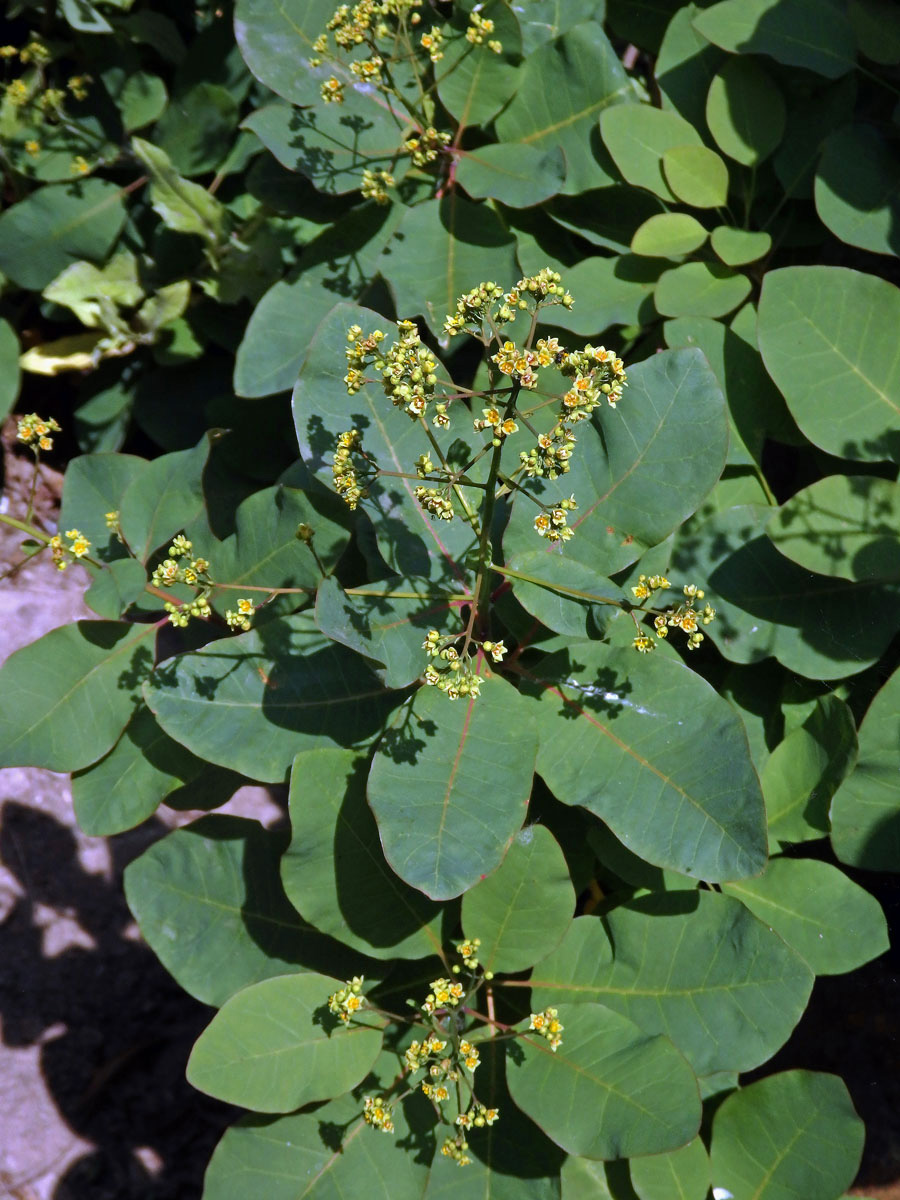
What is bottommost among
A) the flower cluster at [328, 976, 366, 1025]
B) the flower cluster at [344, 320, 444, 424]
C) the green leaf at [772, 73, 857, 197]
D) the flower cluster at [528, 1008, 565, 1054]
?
the flower cluster at [328, 976, 366, 1025]

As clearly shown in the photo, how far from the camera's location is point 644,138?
2.26 meters

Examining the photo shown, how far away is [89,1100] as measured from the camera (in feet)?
9.54

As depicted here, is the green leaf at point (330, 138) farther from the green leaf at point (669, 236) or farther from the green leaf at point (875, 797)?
the green leaf at point (875, 797)

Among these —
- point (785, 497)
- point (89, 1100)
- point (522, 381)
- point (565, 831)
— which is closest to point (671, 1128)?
point (565, 831)

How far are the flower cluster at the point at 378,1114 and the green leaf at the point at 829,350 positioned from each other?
1.50m

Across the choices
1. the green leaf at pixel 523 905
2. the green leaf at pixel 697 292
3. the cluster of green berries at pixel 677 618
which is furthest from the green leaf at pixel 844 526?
the green leaf at pixel 523 905

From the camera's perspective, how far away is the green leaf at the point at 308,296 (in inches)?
90.7

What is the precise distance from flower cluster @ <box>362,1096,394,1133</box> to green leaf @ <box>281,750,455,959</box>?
257 mm

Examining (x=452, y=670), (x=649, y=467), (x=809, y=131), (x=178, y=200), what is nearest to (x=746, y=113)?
(x=809, y=131)

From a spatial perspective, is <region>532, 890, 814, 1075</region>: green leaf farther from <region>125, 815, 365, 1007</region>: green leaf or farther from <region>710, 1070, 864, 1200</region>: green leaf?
<region>125, 815, 365, 1007</region>: green leaf

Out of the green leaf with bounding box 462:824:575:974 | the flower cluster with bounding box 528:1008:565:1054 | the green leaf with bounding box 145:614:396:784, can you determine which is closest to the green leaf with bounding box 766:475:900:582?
the green leaf with bounding box 462:824:575:974

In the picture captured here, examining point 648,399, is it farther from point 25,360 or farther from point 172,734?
point 25,360

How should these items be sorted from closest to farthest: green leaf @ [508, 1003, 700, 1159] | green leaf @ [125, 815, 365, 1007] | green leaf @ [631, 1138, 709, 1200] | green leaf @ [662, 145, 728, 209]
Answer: green leaf @ [508, 1003, 700, 1159]
green leaf @ [631, 1138, 709, 1200]
green leaf @ [125, 815, 365, 1007]
green leaf @ [662, 145, 728, 209]

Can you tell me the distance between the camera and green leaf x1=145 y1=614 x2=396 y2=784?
186 centimetres
